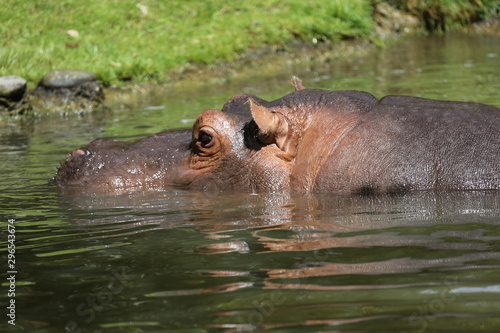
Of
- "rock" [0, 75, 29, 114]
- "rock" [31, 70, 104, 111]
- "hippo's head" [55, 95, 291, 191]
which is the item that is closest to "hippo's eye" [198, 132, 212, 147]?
"hippo's head" [55, 95, 291, 191]

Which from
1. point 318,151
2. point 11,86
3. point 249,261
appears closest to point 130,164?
point 318,151

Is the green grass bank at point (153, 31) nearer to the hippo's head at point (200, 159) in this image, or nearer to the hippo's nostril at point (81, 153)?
the hippo's nostril at point (81, 153)

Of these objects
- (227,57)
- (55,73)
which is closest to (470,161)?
(55,73)

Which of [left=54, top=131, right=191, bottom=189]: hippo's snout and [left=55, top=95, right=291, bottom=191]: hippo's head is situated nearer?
[left=55, top=95, right=291, bottom=191]: hippo's head

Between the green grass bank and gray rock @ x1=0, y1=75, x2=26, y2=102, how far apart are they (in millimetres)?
911

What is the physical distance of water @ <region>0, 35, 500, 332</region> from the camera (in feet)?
11.8

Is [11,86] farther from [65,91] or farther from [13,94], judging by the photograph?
[65,91]

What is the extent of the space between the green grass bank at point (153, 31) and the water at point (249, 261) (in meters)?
6.94

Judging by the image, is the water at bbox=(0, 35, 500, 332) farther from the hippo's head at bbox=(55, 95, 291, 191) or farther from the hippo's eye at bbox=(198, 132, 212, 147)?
the hippo's eye at bbox=(198, 132, 212, 147)

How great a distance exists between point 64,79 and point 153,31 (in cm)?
416

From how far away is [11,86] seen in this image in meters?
12.3

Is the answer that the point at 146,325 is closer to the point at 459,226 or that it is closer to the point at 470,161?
the point at 459,226

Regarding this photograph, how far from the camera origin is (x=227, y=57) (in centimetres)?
1644

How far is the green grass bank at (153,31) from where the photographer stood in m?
14.7
